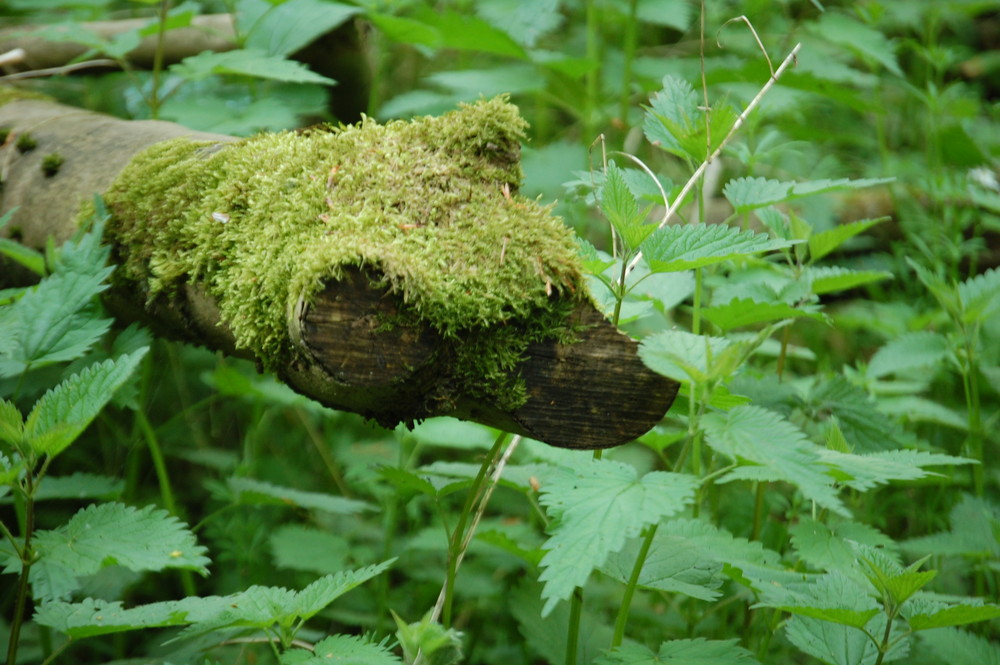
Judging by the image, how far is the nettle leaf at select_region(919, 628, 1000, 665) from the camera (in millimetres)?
1667

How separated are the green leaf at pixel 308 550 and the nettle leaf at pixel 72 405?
44.9 inches

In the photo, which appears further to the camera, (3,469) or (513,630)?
(513,630)

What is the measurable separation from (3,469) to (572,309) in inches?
43.1

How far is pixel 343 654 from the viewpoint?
1398mm

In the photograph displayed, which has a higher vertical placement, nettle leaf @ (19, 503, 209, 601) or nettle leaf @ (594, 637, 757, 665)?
nettle leaf @ (19, 503, 209, 601)

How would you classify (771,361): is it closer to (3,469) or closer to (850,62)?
(3,469)

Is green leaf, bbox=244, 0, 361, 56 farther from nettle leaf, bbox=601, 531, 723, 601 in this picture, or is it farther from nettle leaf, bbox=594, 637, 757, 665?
nettle leaf, bbox=594, 637, 757, 665

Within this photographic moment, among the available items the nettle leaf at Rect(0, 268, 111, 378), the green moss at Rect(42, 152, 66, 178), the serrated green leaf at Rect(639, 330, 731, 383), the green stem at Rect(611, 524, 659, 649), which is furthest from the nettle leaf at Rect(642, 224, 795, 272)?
the green moss at Rect(42, 152, 66, 178)

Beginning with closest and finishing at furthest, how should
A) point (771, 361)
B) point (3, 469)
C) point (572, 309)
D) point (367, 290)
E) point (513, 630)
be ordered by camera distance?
Answer: point (367, 290), point (572, 309), point (3, 469), point (513, 630), point (771, 361)

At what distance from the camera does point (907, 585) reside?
53.9 inches

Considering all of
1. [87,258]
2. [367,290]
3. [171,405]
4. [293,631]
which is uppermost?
[367,290]

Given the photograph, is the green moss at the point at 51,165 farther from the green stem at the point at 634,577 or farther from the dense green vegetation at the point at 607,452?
the green stem at the point at 634,577

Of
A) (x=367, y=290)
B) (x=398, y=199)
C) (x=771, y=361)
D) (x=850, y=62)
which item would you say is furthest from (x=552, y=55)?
(x=850, y=62)

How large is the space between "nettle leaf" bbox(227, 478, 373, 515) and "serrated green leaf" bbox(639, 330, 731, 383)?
129 cm
